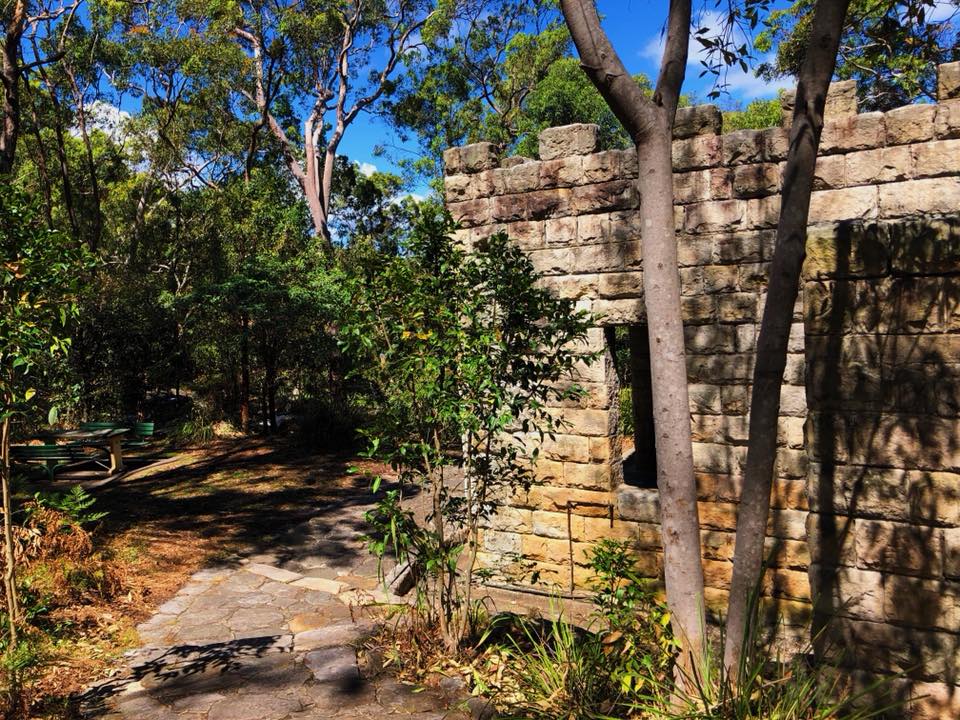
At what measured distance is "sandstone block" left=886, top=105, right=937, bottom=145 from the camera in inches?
183

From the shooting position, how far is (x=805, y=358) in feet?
12.8

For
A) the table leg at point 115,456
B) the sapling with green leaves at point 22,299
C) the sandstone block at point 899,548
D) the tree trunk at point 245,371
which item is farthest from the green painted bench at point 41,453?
the sandstone block at point 899,548

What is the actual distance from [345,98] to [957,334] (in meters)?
21.7

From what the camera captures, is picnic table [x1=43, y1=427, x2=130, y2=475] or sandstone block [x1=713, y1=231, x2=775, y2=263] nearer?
sandstone block [x1=713, y1=231, x2=775, y2=263]

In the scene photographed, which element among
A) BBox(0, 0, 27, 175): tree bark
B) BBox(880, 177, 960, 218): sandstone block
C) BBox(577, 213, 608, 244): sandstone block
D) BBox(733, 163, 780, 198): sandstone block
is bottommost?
BBox(880, 177, 960, 218): sandstone block

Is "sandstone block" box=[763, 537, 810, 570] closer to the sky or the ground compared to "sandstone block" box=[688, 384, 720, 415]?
closer to the ground

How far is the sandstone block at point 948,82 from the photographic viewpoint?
4.59 m

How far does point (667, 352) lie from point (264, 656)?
3.38 metres

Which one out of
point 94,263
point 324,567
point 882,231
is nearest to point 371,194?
point 324,567

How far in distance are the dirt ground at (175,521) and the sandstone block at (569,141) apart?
3135mm

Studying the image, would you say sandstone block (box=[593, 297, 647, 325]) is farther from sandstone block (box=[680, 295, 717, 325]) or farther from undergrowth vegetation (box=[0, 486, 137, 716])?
undergrowth vegetation (box=[0, 486, 137, 716])

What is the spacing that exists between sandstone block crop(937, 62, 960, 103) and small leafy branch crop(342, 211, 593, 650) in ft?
9.15

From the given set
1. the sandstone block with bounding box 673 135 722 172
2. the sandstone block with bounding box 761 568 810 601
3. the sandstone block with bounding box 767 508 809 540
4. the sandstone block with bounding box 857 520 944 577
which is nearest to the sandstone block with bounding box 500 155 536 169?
the sandstone block with bounding box 673 135 722 172

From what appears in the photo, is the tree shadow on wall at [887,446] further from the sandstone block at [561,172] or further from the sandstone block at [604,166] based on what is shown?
the sandstone block at [561,172]
